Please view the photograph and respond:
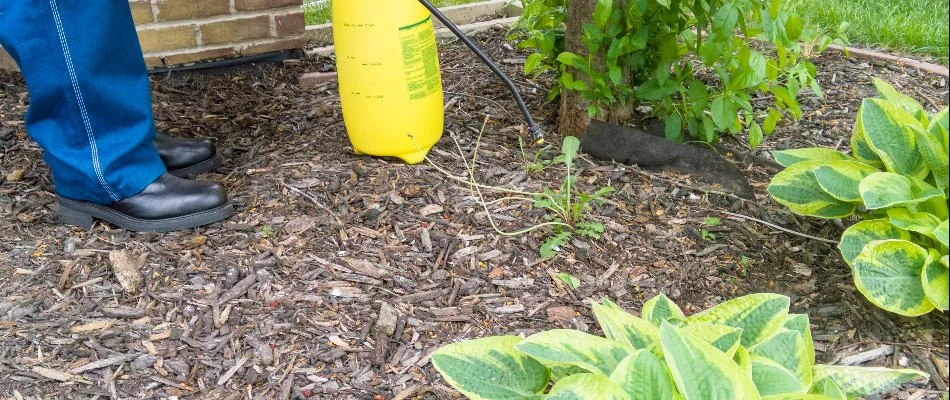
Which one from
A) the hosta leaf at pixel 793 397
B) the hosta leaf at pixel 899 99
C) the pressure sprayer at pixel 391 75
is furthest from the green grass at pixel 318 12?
the hosta leaf at pixel 793 397

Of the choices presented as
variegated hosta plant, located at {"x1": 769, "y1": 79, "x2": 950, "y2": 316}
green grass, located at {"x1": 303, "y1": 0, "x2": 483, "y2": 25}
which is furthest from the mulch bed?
green grass, located at {"x1": 303, "y1": 0, "x2": 483, "y2": 25}

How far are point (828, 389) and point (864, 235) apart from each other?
1.68 ft

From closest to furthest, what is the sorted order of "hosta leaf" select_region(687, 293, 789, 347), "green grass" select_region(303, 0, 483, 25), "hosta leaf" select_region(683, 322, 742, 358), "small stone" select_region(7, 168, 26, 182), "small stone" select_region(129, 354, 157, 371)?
"hosta leaf" select_region(683, 322, 742, 358), "hosta leaf" select_region(687, 293, 789, 347), "small stone" select_region(129, 354, 157, 371), "small stone" select_region(7, 168, 26, 182), "green grass" select_region(303, 0, 483, 25)

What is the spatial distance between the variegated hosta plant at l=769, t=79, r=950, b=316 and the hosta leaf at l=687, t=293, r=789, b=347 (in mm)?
335

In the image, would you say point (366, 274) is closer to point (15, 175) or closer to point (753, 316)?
point (753, 316)

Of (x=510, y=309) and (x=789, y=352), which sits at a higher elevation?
(x=789, y=352)

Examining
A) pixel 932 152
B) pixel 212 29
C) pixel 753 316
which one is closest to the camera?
pixel 753 316

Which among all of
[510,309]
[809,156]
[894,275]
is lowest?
[510,309]

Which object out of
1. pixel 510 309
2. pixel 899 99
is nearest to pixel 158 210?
pixel 510 309

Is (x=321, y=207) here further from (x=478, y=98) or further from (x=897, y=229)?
(x=897, y=229)

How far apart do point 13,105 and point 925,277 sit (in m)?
2.74

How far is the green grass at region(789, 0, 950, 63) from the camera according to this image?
3.19 ft

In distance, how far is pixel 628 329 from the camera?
53.7 inches

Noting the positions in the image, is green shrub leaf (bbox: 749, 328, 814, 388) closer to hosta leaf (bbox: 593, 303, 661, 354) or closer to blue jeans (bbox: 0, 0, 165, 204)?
hosta leaf (bbox: 593, 303, 661, 354)
